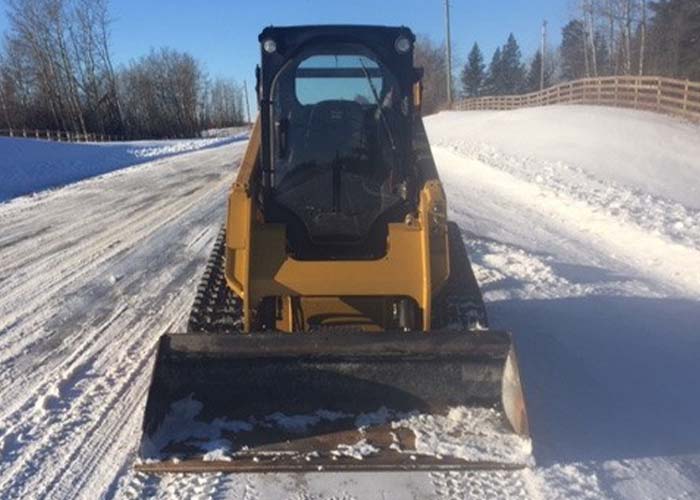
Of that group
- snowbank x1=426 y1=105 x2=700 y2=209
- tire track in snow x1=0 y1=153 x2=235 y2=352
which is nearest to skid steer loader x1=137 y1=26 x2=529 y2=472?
tire track in snow x1=0 y1=153 x2=235 y2=352

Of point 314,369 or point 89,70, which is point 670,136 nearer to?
point 314,369

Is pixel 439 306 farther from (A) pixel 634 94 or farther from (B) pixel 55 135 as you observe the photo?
(B) pixel 55 135

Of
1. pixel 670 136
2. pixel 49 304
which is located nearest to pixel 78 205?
pixel 49 304

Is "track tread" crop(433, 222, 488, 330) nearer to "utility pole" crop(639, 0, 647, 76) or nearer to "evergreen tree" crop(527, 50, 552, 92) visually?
"utility pole" crop(639, 0, 647, 76)

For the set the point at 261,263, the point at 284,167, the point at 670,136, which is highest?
the point at 284,167

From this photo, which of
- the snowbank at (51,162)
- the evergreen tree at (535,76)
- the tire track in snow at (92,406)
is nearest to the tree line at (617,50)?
the evergreen tree at (535,76)

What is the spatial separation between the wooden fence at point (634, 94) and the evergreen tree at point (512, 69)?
48189 mm

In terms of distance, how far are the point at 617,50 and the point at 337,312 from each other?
58.2 meters

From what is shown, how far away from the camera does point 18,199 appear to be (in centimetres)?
1652

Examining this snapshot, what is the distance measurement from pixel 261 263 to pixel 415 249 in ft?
3.31

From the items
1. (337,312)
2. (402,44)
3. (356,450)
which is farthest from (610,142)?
(356,450)

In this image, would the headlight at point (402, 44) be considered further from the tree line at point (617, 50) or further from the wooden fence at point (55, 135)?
the wooden fence at point (55, 135)

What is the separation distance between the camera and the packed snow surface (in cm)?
380

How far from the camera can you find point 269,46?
197 inches
